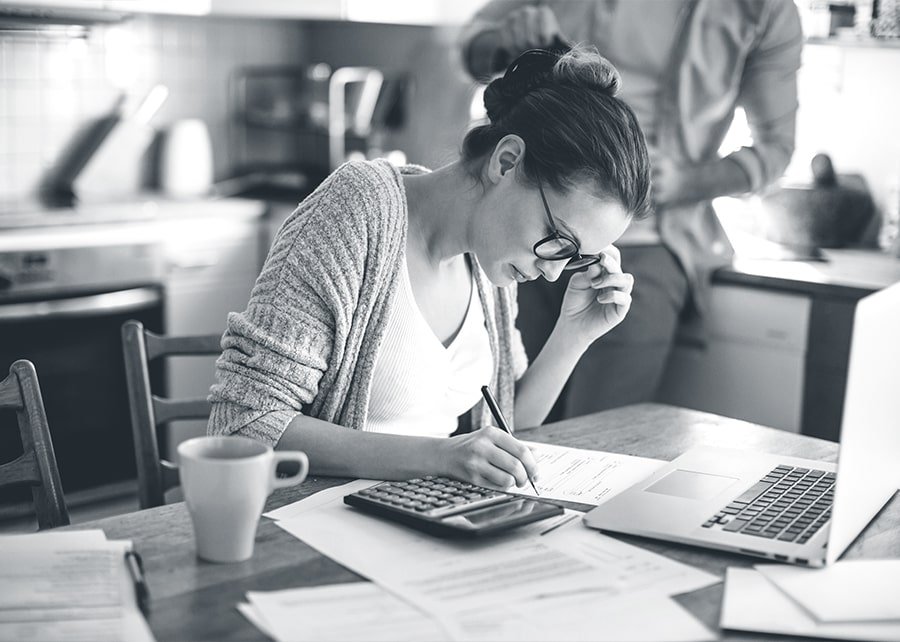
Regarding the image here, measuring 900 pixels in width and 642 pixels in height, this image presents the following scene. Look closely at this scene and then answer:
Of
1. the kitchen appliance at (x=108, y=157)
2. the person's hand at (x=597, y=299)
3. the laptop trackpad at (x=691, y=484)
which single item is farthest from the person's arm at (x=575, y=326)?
the kitchen appliance at (x=108, y=157)

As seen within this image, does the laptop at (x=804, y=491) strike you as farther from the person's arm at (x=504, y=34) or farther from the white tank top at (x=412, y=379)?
the person's arm at (x=504, y=34)

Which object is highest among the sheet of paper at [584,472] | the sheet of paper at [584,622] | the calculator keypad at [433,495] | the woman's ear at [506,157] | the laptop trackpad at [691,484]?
the woman's ear at [506,157]

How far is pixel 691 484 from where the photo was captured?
1.32 m

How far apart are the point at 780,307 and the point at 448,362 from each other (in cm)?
129

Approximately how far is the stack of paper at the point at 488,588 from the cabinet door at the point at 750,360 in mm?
1599

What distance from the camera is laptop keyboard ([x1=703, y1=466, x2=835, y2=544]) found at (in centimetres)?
116

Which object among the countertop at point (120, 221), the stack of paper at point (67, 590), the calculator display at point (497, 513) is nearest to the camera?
the stack of paper at point (67, 590)

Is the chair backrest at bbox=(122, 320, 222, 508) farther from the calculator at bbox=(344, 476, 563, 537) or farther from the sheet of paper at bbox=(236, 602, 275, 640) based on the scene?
the sheet of paper at bbox=(236, 602, 275, 640)

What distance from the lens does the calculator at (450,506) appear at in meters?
1.11

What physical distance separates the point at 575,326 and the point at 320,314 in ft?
1.52

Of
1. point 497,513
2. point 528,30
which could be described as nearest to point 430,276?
point 497,513

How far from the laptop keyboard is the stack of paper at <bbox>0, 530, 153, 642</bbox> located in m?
0.59

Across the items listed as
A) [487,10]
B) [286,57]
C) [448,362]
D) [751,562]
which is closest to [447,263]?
[448,362]

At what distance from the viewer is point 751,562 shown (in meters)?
1.11
